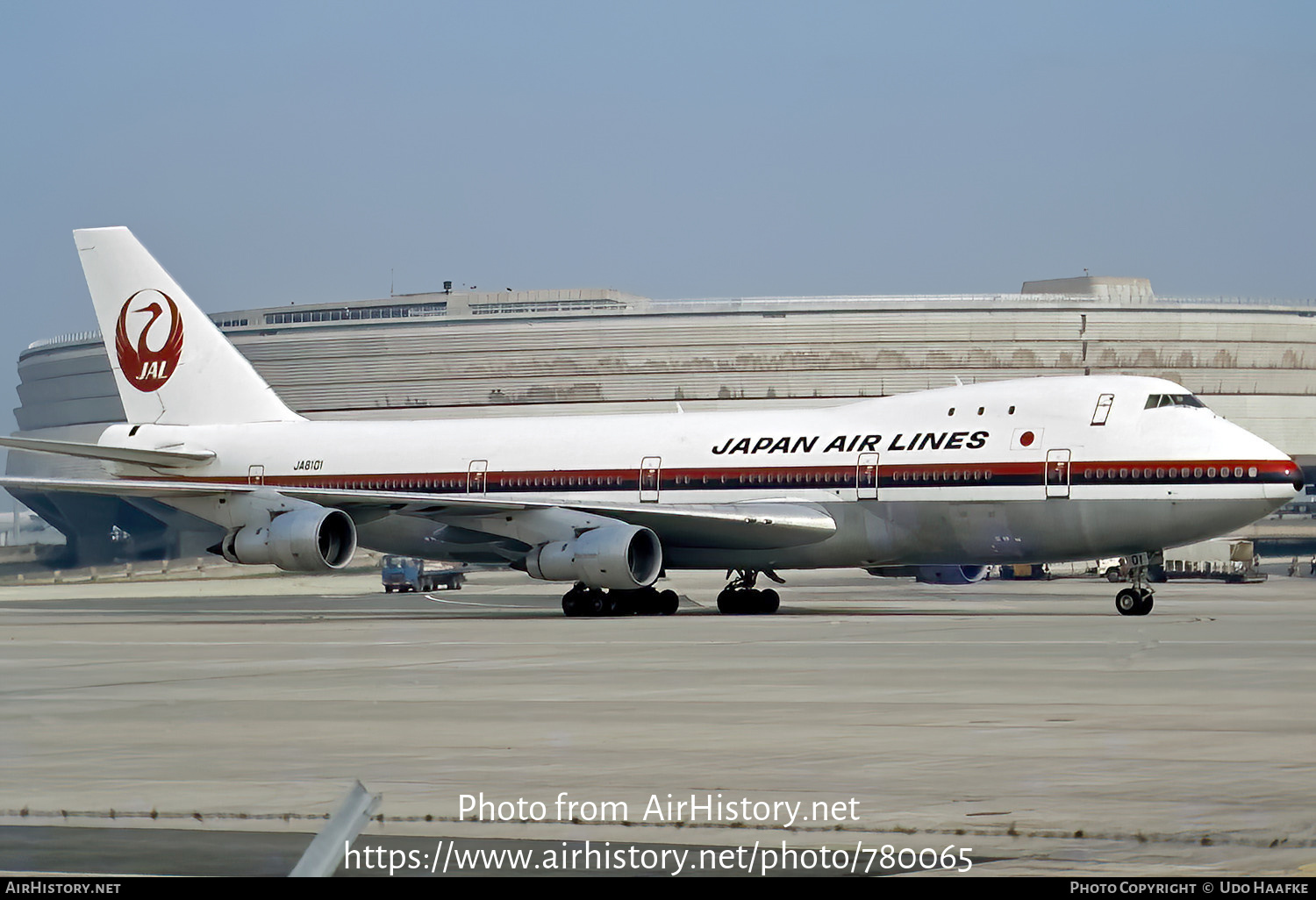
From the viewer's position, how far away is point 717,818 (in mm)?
8492

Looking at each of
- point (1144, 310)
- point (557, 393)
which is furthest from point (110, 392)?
point (1144, 310)

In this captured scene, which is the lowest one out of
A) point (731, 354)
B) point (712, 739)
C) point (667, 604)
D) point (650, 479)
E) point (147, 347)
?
point (667, 604)

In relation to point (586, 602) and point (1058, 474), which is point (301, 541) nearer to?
point (586, 602)

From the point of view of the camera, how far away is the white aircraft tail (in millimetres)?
40656

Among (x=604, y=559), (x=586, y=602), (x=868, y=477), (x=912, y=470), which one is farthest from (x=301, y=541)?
(x=912, y=470)

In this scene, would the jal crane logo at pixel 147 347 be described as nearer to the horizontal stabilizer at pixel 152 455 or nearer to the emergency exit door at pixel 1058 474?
the horizontal stabilizer at pixel 152 455

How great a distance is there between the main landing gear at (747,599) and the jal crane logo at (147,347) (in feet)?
50.9

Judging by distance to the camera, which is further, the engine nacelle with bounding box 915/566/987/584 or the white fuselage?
the engine nacelle with bounding box 915/566/987/584

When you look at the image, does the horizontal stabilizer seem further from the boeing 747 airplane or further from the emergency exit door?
the emergency exit door

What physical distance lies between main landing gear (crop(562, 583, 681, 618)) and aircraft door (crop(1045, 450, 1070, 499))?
9358mm

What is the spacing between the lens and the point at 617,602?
35.7 m

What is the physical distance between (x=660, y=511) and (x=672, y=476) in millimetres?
1875

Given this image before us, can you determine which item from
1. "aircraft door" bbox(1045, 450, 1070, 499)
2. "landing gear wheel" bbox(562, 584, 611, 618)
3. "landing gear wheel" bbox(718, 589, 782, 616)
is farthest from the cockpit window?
"landing gear wheel" bbox(562, 584, 611, 618)

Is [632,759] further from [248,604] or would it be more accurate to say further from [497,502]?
[248,604]
